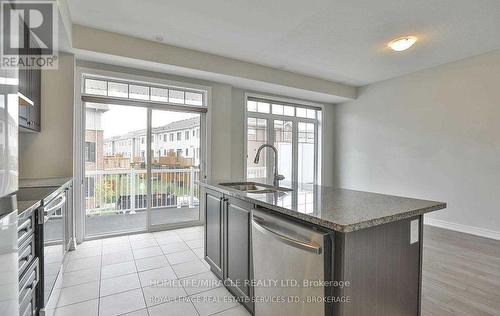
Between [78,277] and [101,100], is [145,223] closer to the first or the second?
[78,277]

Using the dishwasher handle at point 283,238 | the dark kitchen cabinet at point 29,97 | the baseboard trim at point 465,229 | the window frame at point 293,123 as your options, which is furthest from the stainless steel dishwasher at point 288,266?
the baseboard trim at point 465,229

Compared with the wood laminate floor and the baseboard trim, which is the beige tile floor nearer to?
the wood laminate floor

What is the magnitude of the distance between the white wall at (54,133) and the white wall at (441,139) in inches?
215

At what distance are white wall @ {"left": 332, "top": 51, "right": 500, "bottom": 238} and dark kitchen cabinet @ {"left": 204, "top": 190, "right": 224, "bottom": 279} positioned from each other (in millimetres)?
4012

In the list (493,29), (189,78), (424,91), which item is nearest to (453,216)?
(424,91)

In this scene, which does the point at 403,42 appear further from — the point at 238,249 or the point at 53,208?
the point at 53,208

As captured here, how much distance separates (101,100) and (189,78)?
137cm

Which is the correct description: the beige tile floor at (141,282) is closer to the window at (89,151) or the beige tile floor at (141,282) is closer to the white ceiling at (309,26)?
the window at (89,151)

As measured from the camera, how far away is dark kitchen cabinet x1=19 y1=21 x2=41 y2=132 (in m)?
2.34

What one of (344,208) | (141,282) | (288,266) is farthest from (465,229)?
(141,282)

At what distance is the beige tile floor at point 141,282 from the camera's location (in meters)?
1.99

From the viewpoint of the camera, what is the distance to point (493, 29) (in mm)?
3055

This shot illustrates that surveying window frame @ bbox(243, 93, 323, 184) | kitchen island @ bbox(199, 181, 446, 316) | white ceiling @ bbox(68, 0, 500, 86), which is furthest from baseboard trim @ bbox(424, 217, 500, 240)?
kitchen island @ bbox(199, 181, 446, 316)

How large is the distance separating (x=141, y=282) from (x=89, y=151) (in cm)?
219
